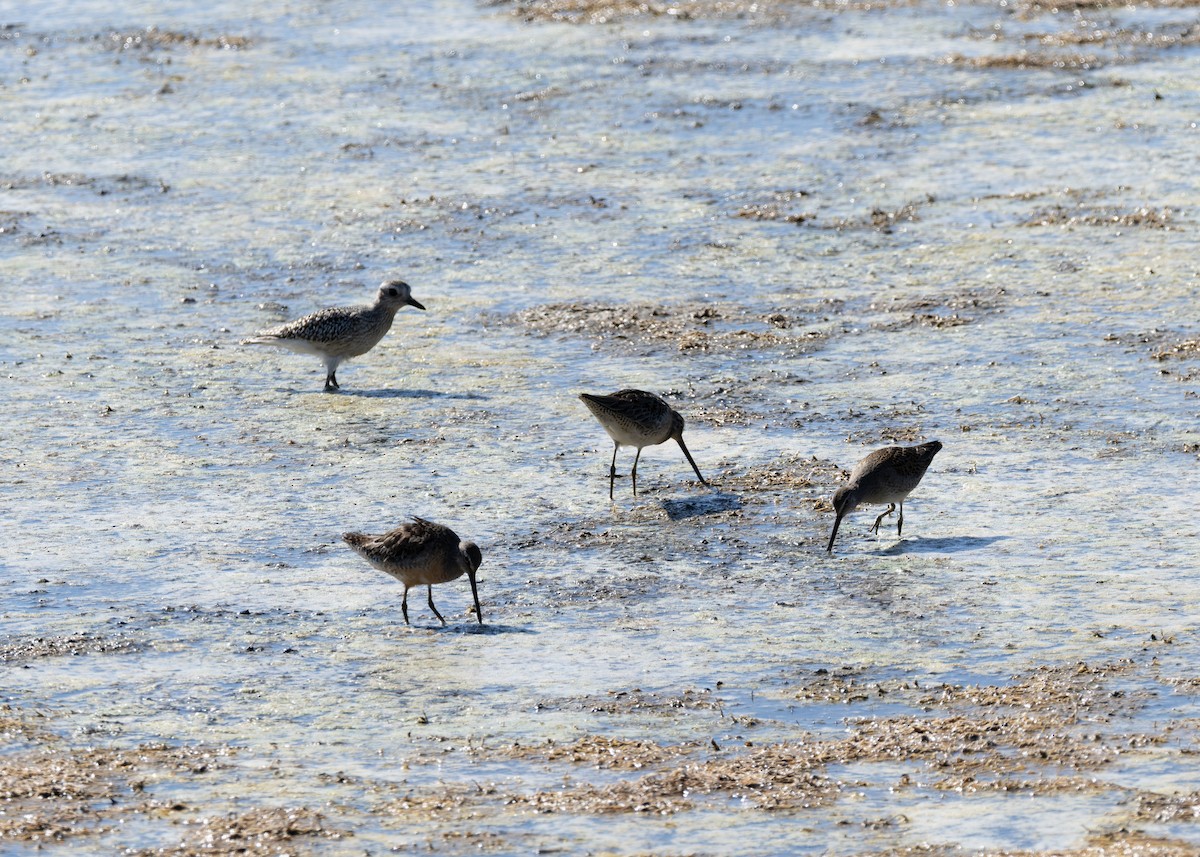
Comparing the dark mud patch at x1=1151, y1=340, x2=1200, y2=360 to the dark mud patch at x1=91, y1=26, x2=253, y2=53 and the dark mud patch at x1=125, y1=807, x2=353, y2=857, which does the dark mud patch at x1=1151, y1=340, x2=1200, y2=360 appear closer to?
the dark mud patch at x1=125, y1=807, x2=353, y2=857

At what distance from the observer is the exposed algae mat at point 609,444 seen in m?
6.61

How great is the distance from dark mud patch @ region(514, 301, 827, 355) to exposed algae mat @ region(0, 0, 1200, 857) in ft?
0.13

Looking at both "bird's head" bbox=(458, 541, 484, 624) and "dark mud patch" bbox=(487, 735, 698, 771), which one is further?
"bird's head" bbox=(458, 541, 484, 624)

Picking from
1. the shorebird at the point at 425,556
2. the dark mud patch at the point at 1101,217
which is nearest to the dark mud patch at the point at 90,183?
the dark mud patch at the point at 1101,217

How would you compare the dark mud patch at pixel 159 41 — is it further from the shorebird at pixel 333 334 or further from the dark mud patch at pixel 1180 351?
the dark mud patch at pixel 1180 351

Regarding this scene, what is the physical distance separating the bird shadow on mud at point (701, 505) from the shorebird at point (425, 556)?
1592 mm

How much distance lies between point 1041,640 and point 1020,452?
2.49 metres

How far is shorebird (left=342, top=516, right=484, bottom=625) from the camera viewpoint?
318 inches

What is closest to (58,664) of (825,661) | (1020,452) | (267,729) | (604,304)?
(267,729)

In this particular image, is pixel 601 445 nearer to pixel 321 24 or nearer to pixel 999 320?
pixel 999 320

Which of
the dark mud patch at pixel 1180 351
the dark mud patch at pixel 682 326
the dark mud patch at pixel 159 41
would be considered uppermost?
the dark mud patch at pixel 159 41

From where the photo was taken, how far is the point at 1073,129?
16484 mm

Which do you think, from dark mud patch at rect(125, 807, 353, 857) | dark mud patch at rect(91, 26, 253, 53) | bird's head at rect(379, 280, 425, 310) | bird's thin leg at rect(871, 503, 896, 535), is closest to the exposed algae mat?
dark mud patch at rect(125, 807, 353, 857)

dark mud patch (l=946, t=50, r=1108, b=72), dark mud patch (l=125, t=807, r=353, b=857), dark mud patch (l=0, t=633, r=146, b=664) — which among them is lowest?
dark mud patch (l=0, t=633, r=146, b=664)
